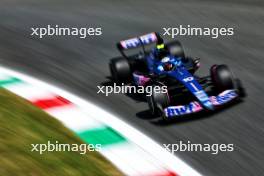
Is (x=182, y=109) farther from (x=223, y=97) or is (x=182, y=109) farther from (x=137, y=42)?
(x=137, y=42)

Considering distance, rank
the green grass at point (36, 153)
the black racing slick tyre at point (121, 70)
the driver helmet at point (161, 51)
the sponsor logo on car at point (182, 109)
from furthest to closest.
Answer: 1. the black racing slick tyre at point (121, 70)
2. the driver helmet at point (161, 51)
3. the sponsor logo on car at point (182, 109)
4. the green grass at point (36, 153)

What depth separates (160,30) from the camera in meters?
11.4

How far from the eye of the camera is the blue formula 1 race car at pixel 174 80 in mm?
7789

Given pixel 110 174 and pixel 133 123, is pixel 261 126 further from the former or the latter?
pixel 110 174

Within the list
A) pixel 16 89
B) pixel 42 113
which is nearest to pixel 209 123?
pixel 42 113

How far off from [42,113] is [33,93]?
3.08 ft

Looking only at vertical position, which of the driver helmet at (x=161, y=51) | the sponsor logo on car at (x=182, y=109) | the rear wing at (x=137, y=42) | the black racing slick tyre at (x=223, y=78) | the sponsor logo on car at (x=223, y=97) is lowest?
the sponsor logo on car at (x=182, y=109)

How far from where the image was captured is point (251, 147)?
23.0ft

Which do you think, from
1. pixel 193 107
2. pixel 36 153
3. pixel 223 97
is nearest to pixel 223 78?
pixel 223 97

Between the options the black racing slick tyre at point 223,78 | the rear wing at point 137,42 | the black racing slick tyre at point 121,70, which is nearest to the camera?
the black racing slick tyre at point 223,78

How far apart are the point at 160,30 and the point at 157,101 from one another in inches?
150

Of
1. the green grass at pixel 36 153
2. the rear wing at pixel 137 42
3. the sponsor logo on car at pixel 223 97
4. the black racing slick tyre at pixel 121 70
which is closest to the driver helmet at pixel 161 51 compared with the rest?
the rear wing at pixel 137 42

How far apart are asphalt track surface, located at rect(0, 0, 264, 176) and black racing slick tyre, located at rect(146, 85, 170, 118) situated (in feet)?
0.38

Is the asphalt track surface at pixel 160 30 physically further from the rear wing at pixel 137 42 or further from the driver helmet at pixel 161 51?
the driver helmet at pixel 161 51
